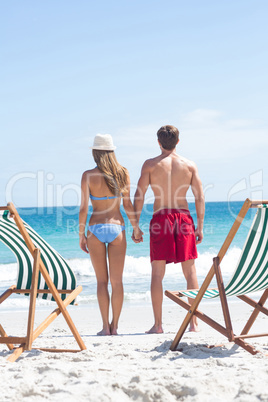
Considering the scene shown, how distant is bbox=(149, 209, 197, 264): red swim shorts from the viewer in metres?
4.24

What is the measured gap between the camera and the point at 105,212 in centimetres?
418

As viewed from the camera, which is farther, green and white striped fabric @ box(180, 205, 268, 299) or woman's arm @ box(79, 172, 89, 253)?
woman's arm @ box(79, 172, 89, 253)

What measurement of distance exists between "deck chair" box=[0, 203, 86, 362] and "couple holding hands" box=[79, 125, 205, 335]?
0.54m

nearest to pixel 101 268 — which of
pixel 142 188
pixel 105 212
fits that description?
pixel 105 212

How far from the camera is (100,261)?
13.8 ft

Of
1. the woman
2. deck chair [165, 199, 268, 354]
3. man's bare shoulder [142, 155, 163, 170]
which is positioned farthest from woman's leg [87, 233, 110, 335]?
deck chair [165, 199, 268, 354]

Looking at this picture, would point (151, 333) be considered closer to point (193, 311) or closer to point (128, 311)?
point (193, 311)

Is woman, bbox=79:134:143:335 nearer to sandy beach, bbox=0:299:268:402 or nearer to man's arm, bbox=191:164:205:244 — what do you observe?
sandy beach, bbox=0:299:268:402

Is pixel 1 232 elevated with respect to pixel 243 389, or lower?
elevated

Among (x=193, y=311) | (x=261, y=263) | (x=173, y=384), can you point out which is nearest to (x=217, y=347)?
(x=193, y=311)

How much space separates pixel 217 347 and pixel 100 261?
124 cm

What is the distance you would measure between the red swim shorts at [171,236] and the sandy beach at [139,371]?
2.12 ft

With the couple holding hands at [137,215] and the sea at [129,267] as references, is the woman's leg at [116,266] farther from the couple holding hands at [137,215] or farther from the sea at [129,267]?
the sea at [129,267]

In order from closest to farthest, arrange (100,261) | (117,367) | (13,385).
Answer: (13,385), (117,367), (100,261)
